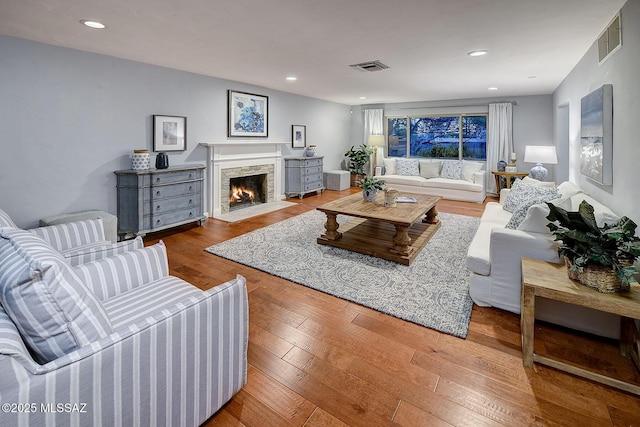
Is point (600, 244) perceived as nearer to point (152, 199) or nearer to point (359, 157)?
point (152, 199)

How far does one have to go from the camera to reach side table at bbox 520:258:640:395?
1630 millimetres

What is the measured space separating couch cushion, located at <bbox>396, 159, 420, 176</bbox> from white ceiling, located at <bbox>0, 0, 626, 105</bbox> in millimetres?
3135

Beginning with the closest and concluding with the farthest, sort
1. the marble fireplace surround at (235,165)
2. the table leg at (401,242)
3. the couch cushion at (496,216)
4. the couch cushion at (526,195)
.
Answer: the couch cushion at (526,195), the table leg at (401,242), the couch cushion at (496,216), the marble fireplace surround at (235,165)

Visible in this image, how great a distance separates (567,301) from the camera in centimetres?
174

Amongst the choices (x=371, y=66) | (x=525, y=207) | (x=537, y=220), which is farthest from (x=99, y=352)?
(x=371, y=66)

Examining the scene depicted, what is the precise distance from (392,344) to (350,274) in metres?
1.08

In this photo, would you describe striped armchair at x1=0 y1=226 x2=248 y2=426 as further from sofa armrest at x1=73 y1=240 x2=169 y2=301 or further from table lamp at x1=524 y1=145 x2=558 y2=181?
table lamp at x1=524 y1=145 x2=558 y2=181

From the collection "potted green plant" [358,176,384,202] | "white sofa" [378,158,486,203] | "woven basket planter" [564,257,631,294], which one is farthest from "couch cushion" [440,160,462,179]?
"woven basket planter" [564,257,631,294]

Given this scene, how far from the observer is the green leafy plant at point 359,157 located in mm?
8602

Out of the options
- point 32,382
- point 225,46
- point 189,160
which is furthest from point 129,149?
point 32,382

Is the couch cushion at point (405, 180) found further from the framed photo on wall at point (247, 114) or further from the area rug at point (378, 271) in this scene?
the framed photo on wall at point (247, 114)

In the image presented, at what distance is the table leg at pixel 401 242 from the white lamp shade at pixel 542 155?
9.22 ft

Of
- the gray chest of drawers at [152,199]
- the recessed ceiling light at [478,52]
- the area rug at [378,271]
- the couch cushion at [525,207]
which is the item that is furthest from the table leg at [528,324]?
the gray chest of drawers at [152,199]

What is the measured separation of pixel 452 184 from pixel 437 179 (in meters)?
0.43
